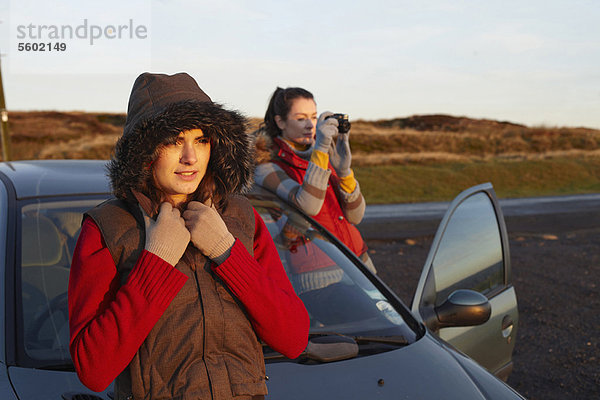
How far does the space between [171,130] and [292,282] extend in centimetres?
115

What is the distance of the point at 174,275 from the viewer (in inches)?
50.6

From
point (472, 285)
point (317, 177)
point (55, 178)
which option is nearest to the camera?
point (55, 178)

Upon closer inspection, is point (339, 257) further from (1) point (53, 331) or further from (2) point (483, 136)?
(2) point (483, 136)

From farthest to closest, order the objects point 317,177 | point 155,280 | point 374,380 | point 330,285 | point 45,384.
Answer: point 317,177 < point 330,285 < point 374,380 < point 45,384 < point 155,280

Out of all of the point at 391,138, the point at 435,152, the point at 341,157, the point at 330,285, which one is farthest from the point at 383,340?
the point at 391,138

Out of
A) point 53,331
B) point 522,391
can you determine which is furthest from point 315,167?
point 522,391

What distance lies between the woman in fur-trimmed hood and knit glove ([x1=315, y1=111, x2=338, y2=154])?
1572 mm

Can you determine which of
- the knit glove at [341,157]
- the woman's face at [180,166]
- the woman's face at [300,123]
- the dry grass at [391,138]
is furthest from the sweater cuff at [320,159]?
the dry grass at [391,138]

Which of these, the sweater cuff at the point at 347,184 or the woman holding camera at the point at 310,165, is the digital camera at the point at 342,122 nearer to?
the woman holding camera at the point at 310,165

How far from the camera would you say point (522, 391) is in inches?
150

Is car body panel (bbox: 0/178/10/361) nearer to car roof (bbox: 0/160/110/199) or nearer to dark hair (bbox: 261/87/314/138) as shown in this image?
car roof (bbox: 0/160/110/199)

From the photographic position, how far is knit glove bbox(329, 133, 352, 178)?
3219mm

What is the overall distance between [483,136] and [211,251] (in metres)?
46.6

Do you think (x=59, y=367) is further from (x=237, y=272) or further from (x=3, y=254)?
(x=237, y=272)
